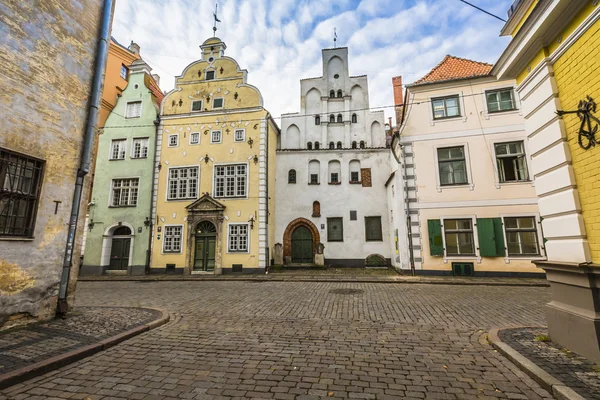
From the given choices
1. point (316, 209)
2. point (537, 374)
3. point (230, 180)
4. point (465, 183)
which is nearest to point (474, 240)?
point (465, 183)

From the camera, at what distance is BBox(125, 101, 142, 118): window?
842 inches

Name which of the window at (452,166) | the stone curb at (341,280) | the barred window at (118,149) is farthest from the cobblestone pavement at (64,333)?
the barred window at (118,149)

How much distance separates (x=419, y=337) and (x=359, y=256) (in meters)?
15.2

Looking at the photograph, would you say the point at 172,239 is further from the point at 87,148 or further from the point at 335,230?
the point at 87,148

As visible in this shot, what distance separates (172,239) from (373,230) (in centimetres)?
1370

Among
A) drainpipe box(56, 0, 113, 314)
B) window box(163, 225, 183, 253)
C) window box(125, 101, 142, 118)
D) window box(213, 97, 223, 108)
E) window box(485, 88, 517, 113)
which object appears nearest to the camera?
drainpipe box(56, 0, 113, 314)

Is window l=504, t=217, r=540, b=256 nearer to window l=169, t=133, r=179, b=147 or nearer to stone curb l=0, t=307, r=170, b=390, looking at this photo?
stone curb l=0, t=307, r=170, b=390

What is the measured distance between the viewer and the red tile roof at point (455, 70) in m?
16.2

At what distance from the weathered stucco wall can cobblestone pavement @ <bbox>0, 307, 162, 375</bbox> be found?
2.11 ft

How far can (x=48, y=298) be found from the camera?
270 inches

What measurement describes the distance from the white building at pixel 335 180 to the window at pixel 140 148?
9511 mm

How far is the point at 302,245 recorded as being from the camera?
21.5 metres

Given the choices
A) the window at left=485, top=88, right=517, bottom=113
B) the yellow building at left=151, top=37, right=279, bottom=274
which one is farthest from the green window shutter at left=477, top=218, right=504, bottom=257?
the yellow building at left=151, top=37, right=279, bottom=274

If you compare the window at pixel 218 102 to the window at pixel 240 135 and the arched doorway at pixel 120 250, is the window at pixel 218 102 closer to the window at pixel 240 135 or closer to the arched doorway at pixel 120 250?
the window at pixel 240 135
